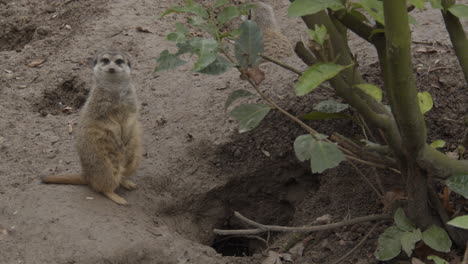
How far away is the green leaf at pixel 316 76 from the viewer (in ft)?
6.39

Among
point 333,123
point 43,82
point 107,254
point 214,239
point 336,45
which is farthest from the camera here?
point 43,82

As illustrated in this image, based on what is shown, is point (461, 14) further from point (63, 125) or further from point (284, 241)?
point (63, 125)

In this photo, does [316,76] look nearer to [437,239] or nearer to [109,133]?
[437,239]

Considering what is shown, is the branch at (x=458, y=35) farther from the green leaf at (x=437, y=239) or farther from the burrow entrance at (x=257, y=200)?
the burrow entrance at (x=257, y=200)

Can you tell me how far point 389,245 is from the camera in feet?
8.79

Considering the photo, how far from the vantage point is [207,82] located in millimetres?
4445

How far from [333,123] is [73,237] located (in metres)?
1.72

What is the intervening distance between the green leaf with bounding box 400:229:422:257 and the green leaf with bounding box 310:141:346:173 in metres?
0.63

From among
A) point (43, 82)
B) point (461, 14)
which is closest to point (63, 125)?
point (43, 82)

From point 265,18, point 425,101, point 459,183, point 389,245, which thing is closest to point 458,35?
point 425,101

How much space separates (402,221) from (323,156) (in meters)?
0.74

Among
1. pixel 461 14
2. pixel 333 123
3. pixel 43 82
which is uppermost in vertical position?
pixel 461 14

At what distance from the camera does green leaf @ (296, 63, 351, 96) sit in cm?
195

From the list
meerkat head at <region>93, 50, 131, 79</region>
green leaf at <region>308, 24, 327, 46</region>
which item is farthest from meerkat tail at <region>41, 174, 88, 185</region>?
green leaf at <region>308, 24, 327, 46</region>
